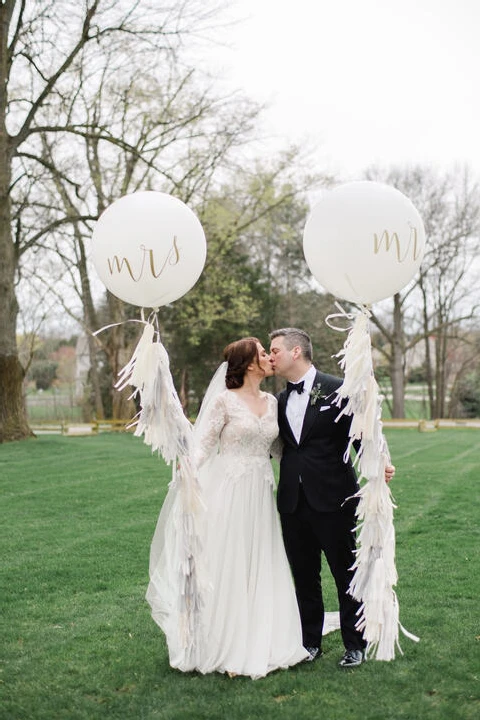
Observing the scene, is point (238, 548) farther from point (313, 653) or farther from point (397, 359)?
point (397, 359)

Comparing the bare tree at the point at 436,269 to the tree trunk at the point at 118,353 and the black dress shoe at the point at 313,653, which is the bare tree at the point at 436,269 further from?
the black dress shoe at the point at 313,653

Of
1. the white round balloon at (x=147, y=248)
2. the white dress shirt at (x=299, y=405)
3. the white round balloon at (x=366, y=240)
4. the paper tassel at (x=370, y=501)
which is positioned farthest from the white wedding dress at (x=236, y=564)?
the white round balloon at (x=366, y=240)

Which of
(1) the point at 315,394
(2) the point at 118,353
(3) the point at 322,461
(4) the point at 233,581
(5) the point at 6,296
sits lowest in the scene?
(4) the point at 233,581

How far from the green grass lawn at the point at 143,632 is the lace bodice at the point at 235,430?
1.24 meters

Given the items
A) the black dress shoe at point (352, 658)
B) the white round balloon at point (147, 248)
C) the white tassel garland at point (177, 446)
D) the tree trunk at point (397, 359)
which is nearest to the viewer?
the white tassel garland at point (177, 446)

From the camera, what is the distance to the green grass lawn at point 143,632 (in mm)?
3760

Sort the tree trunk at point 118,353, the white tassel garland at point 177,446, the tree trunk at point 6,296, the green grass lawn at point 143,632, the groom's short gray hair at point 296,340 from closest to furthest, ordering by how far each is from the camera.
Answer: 1. the green grass lawn at point 143,632
2. the white tassel garland at point 177,446
3. the groom's short gray hair at point 296,340
4. the tree trunk at point 6,296
5. the tree trunk at point 118,353

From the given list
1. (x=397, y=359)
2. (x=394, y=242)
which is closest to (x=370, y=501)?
(x=394, y=242)

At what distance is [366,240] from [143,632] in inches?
113

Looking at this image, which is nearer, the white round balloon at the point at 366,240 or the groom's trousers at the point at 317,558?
the white round balloon at the point at 366,240

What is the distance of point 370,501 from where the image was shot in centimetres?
413

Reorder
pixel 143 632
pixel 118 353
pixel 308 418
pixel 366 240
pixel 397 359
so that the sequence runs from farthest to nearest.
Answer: pixel 397 359
pixel 118 353
pixel 143 632
pixel 308 418
pixel 366 240

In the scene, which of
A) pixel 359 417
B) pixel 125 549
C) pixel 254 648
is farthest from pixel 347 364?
pixel 125 549

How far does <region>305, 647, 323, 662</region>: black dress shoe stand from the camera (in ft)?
14.5
